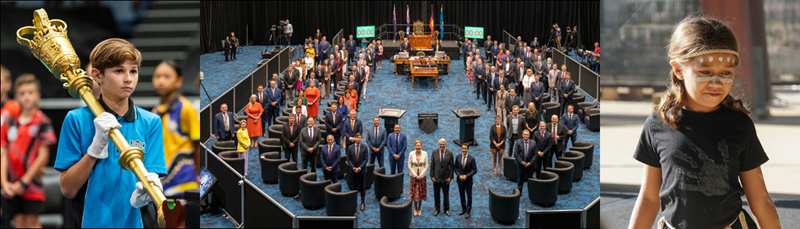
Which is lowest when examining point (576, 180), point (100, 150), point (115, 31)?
point (576, 180)

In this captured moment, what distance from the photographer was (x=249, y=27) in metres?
41.8

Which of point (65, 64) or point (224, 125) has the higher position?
point (65, 64)

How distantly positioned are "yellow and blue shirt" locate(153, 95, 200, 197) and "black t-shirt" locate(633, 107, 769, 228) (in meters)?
2.28

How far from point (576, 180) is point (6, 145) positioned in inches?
483

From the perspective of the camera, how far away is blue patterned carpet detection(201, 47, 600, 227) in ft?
38.7

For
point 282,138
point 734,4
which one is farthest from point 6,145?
point 282,138

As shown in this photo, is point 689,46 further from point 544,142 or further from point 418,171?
point 544,142

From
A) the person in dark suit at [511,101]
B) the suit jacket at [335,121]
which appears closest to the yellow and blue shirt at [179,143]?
the suit jacket at [335,121]

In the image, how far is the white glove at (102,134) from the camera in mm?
2604

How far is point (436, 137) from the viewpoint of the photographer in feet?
58.1

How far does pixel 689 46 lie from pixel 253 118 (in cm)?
1412

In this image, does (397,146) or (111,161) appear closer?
(111,161)

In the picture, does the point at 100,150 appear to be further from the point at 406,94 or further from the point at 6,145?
the point at 406,94

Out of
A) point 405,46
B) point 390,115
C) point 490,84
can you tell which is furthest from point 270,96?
point 405,46
